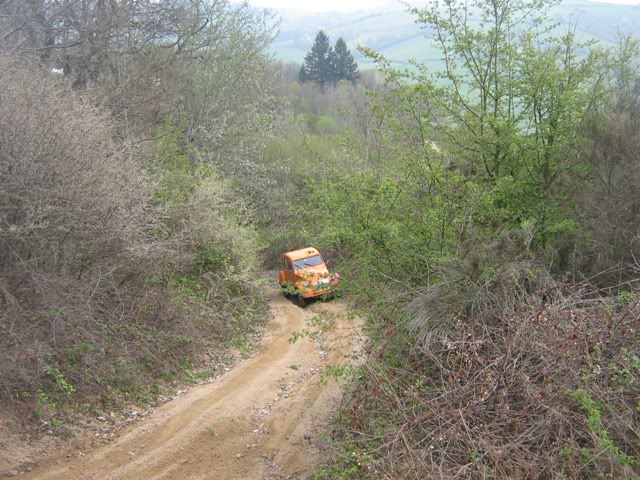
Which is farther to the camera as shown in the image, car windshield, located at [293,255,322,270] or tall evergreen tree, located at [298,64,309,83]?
tall evergreen tree, located at [298,64,309,83]

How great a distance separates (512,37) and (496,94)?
4.44ft

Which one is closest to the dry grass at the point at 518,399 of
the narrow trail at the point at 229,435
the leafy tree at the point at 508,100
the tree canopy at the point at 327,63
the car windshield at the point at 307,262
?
the narrow trail at the point at 229,435

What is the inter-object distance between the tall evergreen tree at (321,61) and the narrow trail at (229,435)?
56.2 metres

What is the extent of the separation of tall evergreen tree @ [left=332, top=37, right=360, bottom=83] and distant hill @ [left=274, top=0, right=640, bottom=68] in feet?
3.77

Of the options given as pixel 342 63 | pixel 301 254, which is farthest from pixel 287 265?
pixel 342 63

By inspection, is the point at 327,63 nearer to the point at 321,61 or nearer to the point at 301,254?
the point at 321,61

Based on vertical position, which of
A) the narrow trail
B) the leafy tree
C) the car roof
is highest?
the leafy tree

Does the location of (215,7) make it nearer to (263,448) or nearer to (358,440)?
(263,448)

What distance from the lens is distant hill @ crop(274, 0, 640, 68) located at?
1461 cm

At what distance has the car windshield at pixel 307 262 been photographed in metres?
22.3

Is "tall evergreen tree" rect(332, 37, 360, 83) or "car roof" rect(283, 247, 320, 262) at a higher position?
"tall evergreen tree" rect(332, 37, 360, 83)

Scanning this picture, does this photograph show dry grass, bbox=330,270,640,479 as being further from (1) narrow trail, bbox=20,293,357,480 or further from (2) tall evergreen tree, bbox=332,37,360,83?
(2) tall evergreen tree, bbox=332,37,360,83

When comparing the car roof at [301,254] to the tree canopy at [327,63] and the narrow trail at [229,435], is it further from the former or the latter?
the tree canopy at [327,63]

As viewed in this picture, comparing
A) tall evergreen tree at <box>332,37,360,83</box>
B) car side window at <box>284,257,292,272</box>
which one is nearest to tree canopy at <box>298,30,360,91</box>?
tall evergreen tree at <box>332,37,360,83</box>
